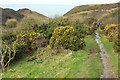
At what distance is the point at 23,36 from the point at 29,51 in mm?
2131

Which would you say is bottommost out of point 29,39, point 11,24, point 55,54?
point 55,54

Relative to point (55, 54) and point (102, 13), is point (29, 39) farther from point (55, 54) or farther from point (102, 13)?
point (102, 13)

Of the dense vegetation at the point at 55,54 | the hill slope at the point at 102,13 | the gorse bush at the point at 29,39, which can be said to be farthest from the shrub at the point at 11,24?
the gorse bush at the point at 29,39

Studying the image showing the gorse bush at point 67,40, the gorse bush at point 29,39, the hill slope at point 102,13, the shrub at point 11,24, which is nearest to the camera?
the gorse bush at point 67,40

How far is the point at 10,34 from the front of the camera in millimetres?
19734

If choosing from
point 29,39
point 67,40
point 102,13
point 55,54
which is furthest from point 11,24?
point 102,13

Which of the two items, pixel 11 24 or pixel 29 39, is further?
pixel 11 24

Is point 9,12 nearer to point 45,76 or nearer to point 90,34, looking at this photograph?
point 90,34

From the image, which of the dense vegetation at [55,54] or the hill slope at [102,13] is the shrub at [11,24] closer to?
the dense vegetation at [55,54]

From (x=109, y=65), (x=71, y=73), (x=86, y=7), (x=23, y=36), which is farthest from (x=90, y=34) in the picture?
(x=86, y=7)

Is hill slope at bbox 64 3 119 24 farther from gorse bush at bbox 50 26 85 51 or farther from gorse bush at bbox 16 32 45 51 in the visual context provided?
gorse bush at bbox 16 32 45 51

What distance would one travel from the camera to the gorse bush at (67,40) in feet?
46.6

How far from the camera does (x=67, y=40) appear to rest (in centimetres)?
1452

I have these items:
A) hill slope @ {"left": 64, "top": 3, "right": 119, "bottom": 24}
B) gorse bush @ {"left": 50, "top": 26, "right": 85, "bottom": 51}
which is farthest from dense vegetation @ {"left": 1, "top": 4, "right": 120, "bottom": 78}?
hill slope @ {"left": 64, "top": 3, "right": 119, "bottom": 24}
